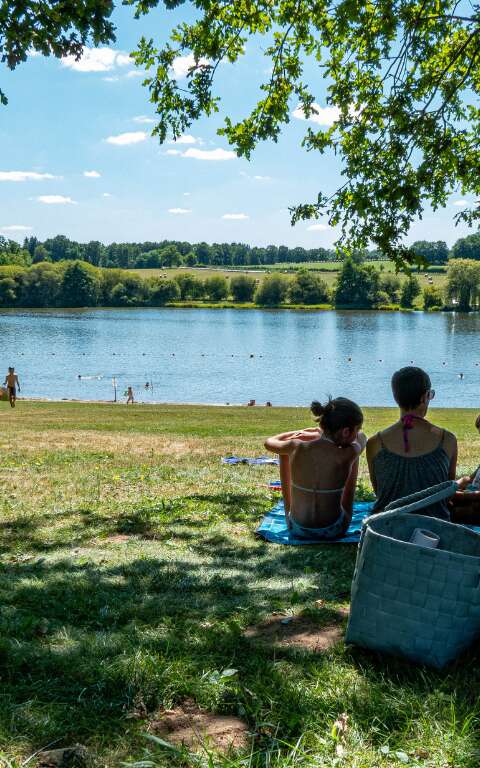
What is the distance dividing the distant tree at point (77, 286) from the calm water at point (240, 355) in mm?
21804

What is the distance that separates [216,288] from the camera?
6117 inches

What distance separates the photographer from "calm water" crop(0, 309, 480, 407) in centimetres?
4506

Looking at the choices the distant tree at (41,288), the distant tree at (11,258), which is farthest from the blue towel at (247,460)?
the distant tree at (11,258)

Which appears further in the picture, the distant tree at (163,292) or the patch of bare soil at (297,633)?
the distant tree at (163,292)

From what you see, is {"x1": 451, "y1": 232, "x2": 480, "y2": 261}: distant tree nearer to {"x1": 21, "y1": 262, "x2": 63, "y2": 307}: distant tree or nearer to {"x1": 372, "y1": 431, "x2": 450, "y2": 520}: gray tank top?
{"x1": 21, "y1": 262, "x2": 63, "y2": 307}: distant tree

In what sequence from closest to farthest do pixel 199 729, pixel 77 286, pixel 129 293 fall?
pixel 199 729
pixel 77 286
pixel 129 293

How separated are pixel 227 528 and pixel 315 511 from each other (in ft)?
3.35

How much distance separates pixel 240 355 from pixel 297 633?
6466 cm

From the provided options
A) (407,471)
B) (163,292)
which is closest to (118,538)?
(407,471)

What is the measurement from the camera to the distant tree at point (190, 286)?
15325 centimetres

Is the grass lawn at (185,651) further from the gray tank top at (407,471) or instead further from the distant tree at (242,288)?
the distant tree at (242,288)

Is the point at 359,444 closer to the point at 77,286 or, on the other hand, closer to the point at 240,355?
the point at 240,355

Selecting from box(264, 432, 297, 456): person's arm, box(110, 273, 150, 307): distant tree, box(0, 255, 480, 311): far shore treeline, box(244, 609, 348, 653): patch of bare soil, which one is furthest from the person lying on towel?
box(110, 273, 150, 307): distant tree

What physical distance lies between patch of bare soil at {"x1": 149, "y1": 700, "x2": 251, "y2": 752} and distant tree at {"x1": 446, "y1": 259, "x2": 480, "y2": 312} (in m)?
116
